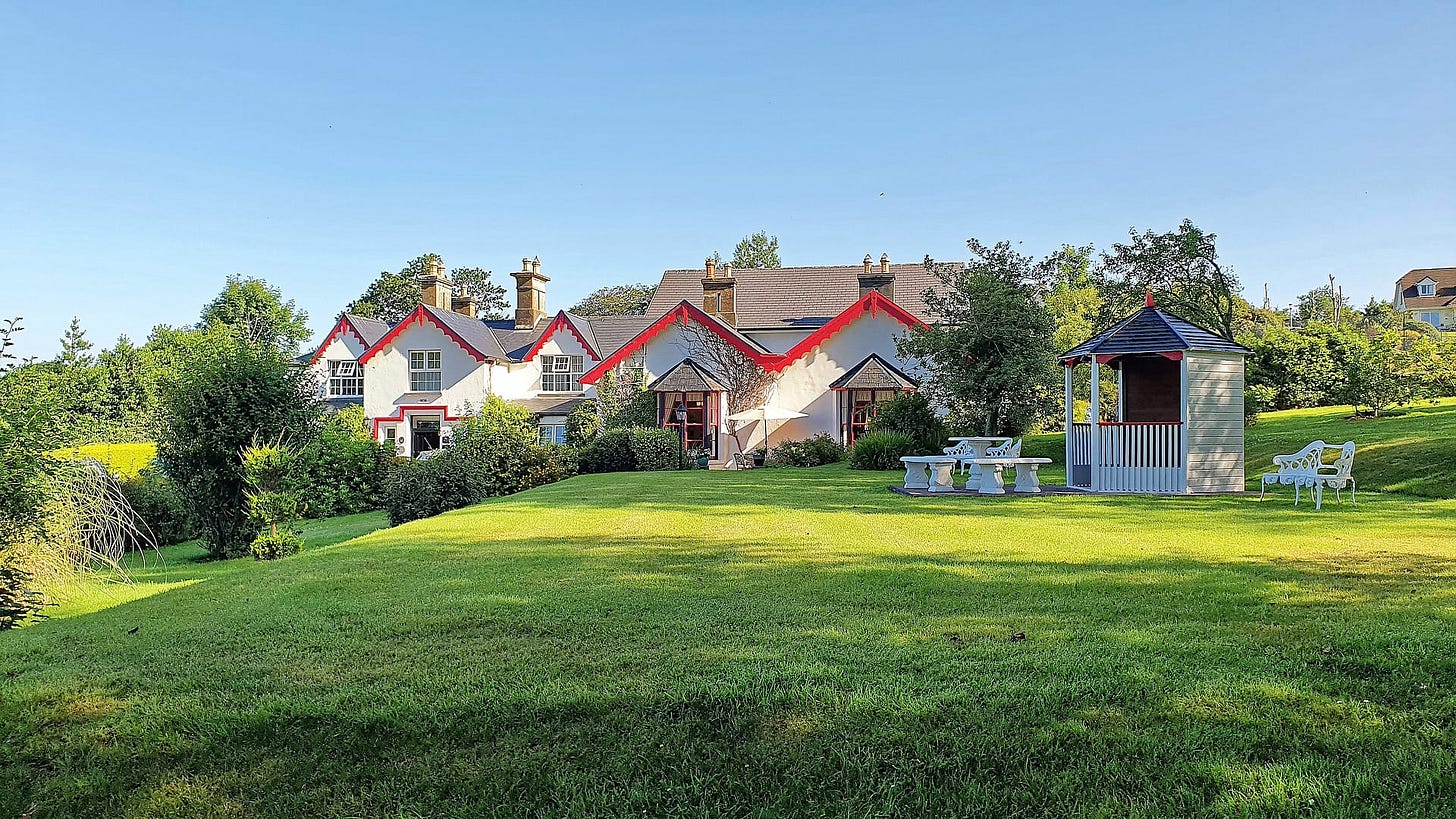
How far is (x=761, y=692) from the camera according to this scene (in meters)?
3.99

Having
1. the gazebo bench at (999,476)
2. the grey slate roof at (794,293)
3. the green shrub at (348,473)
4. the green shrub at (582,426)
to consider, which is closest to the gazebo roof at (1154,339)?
the gazebo bench at (999,476)

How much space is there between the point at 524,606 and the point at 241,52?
15.6 meters

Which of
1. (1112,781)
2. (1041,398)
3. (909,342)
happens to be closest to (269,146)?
(909,342)

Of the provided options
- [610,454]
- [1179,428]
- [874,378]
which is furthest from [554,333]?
[1179,428]

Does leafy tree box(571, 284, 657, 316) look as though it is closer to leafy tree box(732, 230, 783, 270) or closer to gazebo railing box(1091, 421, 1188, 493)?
leafy tree box(732, 230, 783, 270)

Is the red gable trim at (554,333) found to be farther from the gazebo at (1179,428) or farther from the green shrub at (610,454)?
the gazebo at (1179,428)

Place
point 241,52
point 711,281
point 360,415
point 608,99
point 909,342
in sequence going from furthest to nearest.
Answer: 1. point 711,281
2. point 360,415
3. point 909,342
4. point 608,99
5. point 241,52

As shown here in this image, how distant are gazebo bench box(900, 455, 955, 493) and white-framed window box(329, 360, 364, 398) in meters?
27.9

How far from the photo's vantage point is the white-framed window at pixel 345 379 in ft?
121

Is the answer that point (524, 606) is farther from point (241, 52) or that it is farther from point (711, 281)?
point (711, 281)

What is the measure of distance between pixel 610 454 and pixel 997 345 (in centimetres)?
1108

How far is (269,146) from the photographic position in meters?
23.4

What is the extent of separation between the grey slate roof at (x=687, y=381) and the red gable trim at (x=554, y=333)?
5008mm

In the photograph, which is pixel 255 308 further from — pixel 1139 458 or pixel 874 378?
pixel 1139 458
